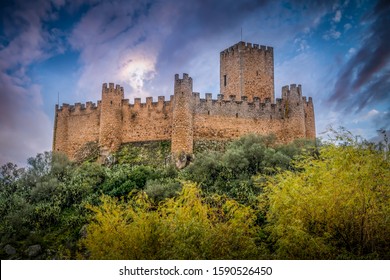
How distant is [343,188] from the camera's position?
12422 millimetres

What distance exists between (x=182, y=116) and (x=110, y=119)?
546 cm

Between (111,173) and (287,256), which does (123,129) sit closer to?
(111,173)

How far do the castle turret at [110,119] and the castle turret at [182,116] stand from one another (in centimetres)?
451

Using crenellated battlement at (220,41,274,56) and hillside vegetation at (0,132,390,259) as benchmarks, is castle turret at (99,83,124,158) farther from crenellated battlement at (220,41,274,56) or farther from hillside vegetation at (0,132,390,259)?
hillside vegetation at (0,132,390,259)

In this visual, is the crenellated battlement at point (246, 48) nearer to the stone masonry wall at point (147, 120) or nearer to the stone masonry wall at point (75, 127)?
the stone masonry wall at point (147, 120)

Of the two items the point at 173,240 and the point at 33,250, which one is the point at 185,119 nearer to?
the point at 33,250

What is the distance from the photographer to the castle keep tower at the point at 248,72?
36.7 meters

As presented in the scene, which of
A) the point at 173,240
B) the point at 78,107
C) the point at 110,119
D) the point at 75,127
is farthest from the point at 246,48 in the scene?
the point at 173,240

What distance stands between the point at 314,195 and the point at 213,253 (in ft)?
10.7

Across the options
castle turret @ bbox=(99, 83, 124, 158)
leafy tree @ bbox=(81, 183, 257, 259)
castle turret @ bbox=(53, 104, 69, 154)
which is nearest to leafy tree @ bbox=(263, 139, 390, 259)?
leafy tree @ bbox=(81, 183, 257, 259)

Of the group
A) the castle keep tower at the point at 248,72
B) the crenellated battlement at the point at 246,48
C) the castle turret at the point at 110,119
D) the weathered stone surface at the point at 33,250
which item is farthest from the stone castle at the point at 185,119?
the weathered stone surface at the point at 33,250

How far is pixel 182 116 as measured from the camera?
103 ft

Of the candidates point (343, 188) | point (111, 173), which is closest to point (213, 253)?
point (343, 188)

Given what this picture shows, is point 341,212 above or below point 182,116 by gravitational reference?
below
